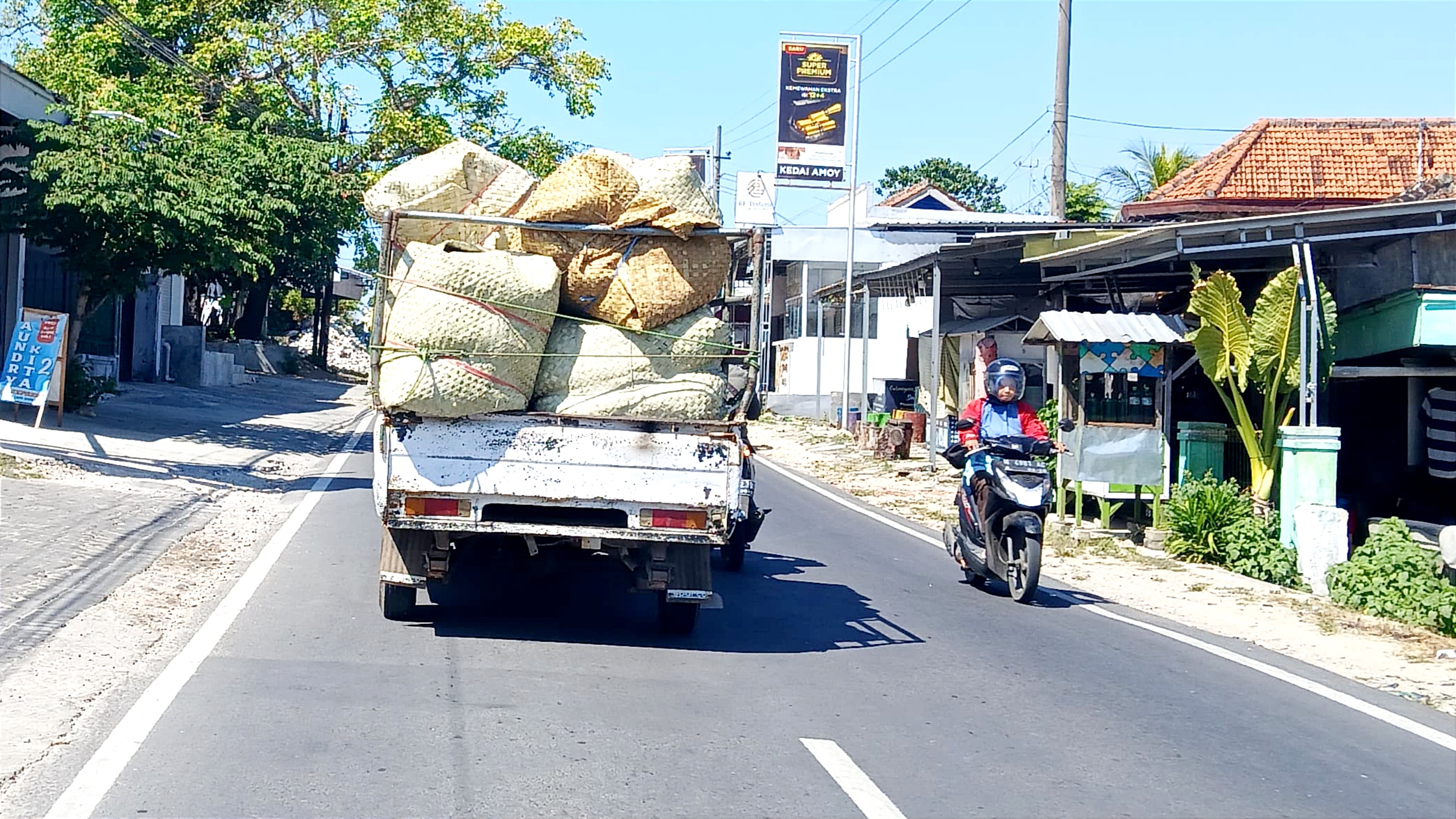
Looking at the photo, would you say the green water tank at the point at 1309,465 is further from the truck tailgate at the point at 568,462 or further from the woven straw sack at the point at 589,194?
the woven straw sack at the point at 589,194

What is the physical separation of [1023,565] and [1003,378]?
1.45 meters

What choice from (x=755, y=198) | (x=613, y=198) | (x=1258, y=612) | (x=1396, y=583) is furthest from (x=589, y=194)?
(x=755, y=198)

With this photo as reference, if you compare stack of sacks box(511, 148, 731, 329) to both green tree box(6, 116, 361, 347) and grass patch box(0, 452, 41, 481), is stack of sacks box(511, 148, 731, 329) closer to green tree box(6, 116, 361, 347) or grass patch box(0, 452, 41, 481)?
grass patch box(0, 452, 41, 481)

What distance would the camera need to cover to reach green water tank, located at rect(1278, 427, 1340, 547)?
12461 mm

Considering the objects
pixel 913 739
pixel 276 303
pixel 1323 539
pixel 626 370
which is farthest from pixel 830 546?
pixel 276 303

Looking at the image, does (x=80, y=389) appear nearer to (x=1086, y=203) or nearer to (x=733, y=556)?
(x=733, y=556)

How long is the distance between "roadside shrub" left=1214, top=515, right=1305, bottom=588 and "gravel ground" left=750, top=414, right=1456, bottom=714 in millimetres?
124

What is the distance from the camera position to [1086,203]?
1773 inches

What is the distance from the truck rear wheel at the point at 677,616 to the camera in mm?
8422

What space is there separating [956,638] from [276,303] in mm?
57284

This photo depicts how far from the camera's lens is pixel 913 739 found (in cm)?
647

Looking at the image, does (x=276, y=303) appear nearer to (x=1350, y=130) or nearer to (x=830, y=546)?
(x=1350, y=130)

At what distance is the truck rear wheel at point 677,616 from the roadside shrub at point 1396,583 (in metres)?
5.70

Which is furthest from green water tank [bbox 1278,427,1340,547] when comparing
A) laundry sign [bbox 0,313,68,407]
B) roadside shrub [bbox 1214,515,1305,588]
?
laundry sign [bbox 0,313,68,407]
